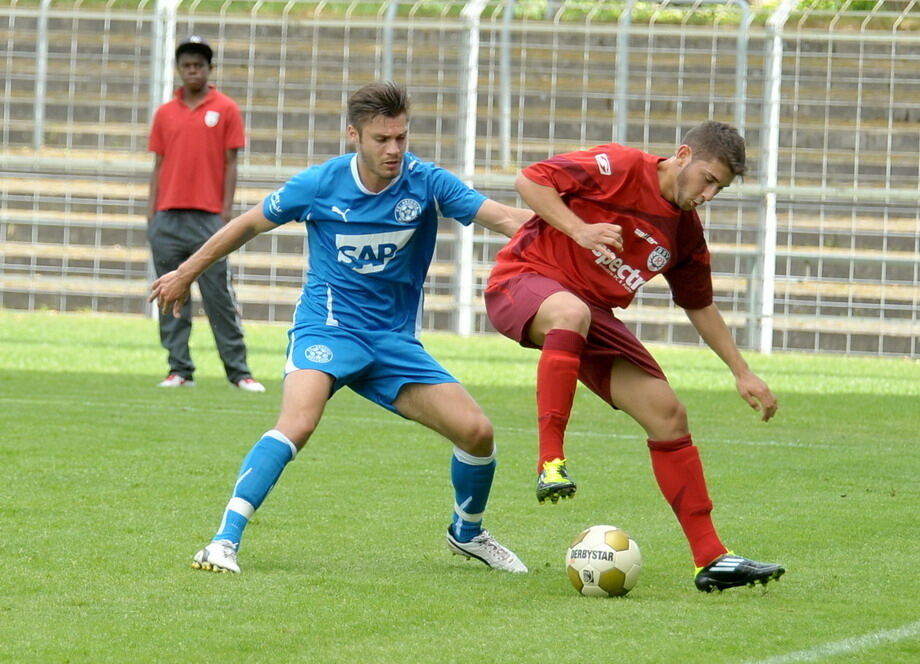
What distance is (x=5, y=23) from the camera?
60.7ft

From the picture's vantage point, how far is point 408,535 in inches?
240

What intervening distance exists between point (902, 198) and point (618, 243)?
1132cm

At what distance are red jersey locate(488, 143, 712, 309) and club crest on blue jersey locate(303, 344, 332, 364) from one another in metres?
0.74

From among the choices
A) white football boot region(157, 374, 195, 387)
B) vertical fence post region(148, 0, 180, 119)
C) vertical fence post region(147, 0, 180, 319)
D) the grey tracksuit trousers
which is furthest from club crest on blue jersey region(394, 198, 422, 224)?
vertical fence post region(148, 0, 180, 119)

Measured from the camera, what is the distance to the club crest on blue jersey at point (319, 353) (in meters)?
5.57

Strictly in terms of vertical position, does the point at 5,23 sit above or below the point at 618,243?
above

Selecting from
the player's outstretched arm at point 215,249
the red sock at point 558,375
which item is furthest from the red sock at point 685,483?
the player's outstretched arm at point 215,249

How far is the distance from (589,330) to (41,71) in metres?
13.6

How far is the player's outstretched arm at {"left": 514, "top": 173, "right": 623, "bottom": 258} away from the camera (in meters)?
5.18

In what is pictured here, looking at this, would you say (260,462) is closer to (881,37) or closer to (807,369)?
(807,369)

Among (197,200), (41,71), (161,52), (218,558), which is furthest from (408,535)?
(41,71)

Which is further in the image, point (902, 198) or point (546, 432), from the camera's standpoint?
point (902, 198)

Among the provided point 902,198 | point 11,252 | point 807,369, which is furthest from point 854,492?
point 11,252

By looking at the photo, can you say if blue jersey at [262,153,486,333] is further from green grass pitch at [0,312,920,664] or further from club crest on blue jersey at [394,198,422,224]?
green grass pitch at [0,312,920,664]
